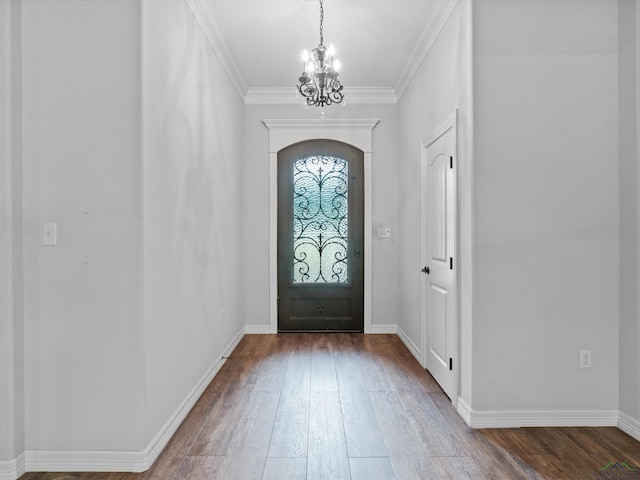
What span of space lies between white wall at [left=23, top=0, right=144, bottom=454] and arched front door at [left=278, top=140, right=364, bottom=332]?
9.77 feet

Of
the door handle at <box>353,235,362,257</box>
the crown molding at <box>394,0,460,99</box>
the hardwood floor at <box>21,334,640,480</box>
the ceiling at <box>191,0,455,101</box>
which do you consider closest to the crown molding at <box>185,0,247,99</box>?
the ceiling at <box>191,0,455,101</box>

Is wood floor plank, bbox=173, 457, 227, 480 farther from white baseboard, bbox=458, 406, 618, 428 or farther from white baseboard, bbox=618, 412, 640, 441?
white baseboard, bbox=618, 412, 640, 441

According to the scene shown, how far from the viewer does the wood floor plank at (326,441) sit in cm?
215

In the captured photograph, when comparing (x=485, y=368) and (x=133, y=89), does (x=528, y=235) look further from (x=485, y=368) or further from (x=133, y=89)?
(x=133, y=89)

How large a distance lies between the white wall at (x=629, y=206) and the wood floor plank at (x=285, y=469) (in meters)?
1.99

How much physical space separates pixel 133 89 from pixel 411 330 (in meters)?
3.32

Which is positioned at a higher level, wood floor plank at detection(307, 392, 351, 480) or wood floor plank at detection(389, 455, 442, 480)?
wood floor plank at detection(307, 392, 351, 480)

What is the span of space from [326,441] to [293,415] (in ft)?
1.34

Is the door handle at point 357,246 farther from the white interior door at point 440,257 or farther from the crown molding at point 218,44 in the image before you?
the crown molding at point 218,44

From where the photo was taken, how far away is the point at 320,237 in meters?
5.11

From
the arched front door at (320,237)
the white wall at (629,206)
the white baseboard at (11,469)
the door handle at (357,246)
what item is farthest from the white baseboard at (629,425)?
the white baseboard at (11,469)

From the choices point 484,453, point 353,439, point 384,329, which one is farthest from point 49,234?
point 384,329

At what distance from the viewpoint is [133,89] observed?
85.6 inches

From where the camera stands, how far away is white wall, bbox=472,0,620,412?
2.67m
